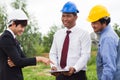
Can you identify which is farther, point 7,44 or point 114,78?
point 7,44

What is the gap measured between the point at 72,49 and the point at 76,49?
0.06 meters

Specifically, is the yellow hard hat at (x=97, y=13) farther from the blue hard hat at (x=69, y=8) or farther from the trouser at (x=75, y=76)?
the trouser at (x=75, y=76)

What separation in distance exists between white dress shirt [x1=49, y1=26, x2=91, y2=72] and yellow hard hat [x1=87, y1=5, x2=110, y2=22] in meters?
0.88

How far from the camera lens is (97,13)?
18.5ft

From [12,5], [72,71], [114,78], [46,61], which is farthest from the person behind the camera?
[12,5]

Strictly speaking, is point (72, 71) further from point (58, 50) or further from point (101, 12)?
point (101, 12)

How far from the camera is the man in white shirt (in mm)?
6496

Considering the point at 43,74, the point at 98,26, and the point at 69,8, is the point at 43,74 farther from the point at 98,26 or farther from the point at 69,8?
the point at 98,26

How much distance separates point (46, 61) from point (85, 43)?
0.81 metres

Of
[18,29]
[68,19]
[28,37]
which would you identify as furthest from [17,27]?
[28,37]

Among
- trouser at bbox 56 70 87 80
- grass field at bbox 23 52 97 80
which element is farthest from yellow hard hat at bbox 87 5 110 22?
grass field at bbox 23 52 97 80

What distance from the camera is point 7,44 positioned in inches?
Result: 235

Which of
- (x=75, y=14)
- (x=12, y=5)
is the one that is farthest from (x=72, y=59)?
(x=12, y=5)

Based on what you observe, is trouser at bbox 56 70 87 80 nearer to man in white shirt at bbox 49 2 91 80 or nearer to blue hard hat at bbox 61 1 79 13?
man in white shirt at bbox 49 2 91 80
